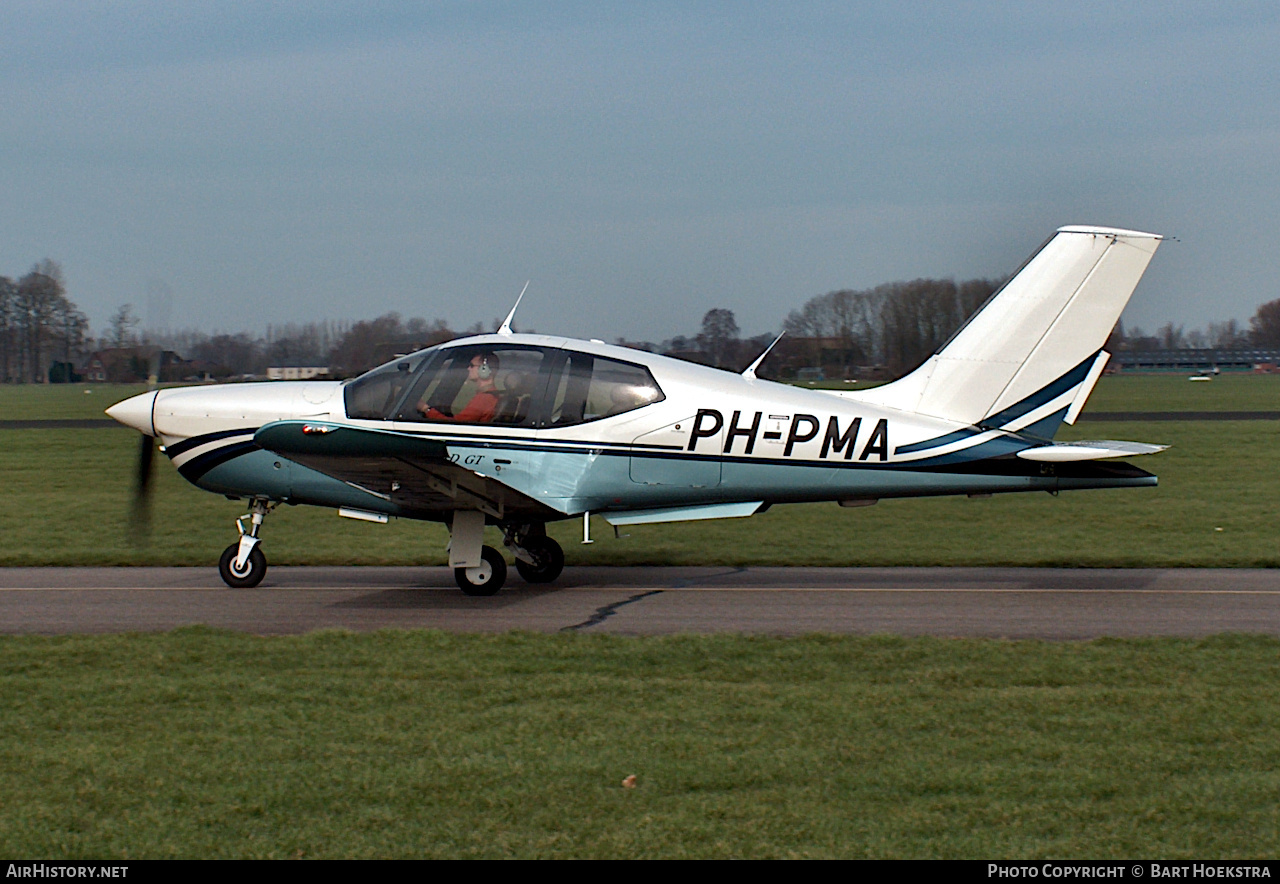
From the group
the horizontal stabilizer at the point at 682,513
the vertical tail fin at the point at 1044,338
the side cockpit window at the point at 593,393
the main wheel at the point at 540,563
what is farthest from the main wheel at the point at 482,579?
the vertical tail fin at the point at 1044,338

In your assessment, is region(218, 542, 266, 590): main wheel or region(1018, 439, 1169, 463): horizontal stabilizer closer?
region(1018, 439, 1169, 463): horizontal stabilizer

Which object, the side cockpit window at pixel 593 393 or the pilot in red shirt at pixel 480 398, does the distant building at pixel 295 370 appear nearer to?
the pilot in red shirt at pixel 480 398

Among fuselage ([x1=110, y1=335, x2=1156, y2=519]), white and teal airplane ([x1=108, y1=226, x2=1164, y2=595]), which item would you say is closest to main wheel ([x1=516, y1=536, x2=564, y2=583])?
white and teal airplane ([x1=108, y1=226, x2=1164, y2=595])

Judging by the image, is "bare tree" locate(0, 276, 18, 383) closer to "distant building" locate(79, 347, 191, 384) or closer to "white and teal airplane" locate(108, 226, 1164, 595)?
"distant building" locate(79, 347, 191, 384)

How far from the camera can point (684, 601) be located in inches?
412

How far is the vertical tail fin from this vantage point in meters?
10.6

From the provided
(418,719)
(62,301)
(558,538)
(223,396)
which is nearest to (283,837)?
(418,719)

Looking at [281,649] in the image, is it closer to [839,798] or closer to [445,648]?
[445,648]

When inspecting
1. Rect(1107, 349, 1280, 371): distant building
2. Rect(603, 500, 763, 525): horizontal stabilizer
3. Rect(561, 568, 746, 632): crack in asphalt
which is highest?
Rect(1107, 349, 1280, 371): distant building

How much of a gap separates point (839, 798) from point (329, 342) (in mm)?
11629

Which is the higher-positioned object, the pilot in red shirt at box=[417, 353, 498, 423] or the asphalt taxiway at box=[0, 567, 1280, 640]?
the pilot in red shirt at box=[417, 353, 498, 423]

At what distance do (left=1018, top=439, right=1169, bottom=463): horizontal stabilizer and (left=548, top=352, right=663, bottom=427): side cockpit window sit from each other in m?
3.20

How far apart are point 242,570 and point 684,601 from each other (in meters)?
4.04

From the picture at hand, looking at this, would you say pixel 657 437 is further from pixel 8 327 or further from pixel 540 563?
pixel 8 327
